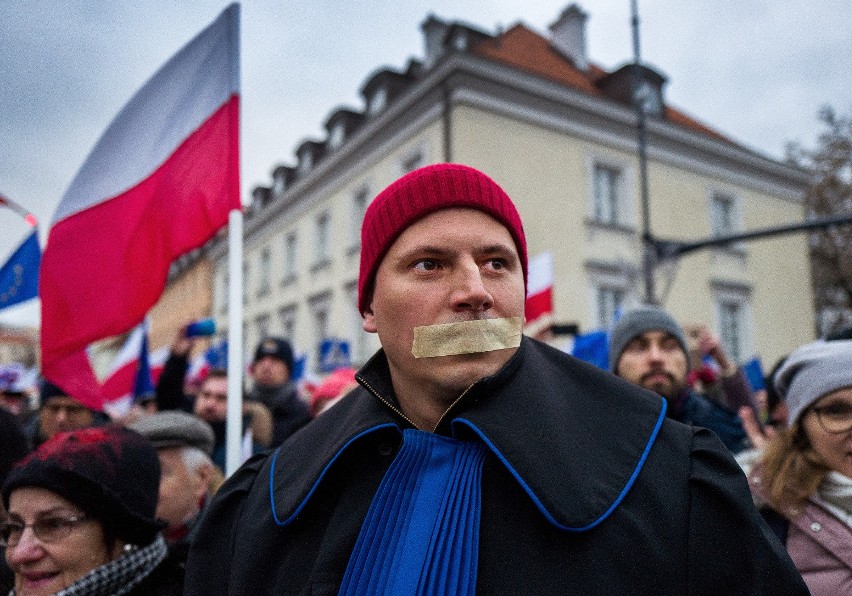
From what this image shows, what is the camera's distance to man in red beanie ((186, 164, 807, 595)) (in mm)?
1212

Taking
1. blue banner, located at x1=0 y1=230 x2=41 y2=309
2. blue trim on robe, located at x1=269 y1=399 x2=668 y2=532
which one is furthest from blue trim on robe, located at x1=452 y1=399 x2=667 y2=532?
blue banner, located at x1=0 y1=230 x2=41 y2=309

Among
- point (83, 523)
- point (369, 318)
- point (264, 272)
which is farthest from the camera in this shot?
point (264, 272)

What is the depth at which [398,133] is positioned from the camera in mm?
17453

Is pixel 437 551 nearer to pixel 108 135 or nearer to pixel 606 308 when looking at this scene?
pixel 108 135

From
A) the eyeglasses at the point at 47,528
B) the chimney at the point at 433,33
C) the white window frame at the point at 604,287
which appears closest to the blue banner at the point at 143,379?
the eyeglasses at the point at 47,528

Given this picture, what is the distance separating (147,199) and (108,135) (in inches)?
13.1

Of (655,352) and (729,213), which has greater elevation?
(729,213)

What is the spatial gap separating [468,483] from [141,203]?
2364 mm

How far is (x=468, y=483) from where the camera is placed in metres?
1.31

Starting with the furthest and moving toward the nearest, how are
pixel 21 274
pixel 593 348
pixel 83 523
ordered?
1. pixel 593 348
2. pixel 21 274
3. pixel 83 523

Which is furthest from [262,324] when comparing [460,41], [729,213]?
[729,213]

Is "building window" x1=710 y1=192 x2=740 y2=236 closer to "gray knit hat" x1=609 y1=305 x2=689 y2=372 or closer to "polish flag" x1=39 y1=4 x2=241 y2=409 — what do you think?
"gray knit hat" x1=609 y1=305 x2=689 y2=372

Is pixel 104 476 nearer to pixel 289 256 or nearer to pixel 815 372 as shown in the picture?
pixel 815 372

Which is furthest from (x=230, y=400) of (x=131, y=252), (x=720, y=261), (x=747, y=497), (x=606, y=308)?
(x=720, y=261)
